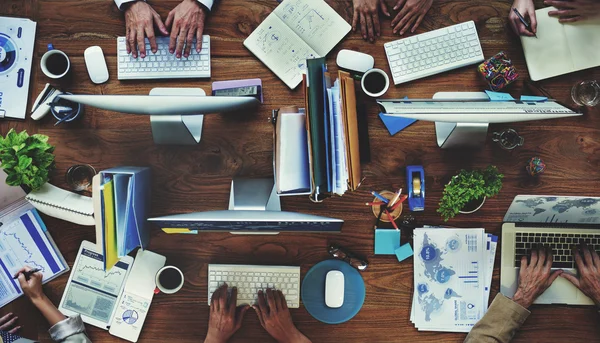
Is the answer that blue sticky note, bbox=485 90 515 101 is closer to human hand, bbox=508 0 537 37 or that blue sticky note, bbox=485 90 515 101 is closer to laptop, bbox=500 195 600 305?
human hand, bbox=508 0 537 37

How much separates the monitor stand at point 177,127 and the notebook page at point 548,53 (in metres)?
1.12

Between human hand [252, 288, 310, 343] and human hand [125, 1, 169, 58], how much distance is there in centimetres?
95

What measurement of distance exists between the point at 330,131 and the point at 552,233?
911 millimetres

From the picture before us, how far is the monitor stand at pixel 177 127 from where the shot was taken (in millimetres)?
1456

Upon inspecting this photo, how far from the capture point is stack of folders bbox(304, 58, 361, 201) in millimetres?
1192

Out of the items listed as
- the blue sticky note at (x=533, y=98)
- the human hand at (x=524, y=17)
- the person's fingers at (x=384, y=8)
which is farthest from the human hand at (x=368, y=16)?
the blue sticky note at (x=533, y=98)

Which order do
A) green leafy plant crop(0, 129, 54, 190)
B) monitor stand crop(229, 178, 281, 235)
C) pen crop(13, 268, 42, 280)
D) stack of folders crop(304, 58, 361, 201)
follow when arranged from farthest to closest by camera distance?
pen crop(13, 268, 42, 280), monitor stand crop(229, 178, 281, 235), green leafy plant crop(0, 129, 54, 190), stack of folders crop(304, 58, 361, 201)

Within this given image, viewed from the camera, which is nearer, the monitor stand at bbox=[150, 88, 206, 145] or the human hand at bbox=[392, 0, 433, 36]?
the monitor stand at bbox=[150, 88, 206, 145]

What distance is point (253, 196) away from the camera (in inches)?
59.8

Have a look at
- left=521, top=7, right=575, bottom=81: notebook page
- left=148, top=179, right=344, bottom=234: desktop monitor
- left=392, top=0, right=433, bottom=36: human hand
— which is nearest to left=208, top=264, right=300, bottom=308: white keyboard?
left=148, top=179, right=344, bottom=234: desktop monitor

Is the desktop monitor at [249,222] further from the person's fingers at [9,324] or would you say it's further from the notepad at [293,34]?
the person's fingers at [9,324]

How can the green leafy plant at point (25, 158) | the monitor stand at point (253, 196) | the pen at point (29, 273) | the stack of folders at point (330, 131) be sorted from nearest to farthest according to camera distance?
the stack of folders at point (330, 131) → the green leafy plant at point (25, 158) → the monitor stand at point (253, 196) → the pen at point (29, 273)

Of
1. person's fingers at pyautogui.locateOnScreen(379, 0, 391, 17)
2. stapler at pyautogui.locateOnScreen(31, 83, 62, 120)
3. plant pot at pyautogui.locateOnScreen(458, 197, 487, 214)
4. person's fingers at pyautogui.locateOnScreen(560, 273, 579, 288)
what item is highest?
person's fingers at pyautogui.locateOnScreen(379, 0, 391, 17)

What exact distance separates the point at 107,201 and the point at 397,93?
99cm
